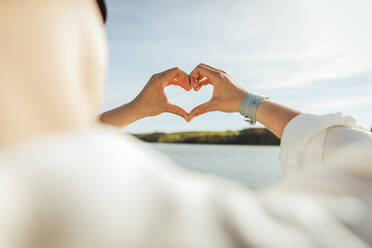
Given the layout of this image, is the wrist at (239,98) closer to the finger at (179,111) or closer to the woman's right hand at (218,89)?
the woman's right hand at (218,89)

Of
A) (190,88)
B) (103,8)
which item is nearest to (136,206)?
(103,8)

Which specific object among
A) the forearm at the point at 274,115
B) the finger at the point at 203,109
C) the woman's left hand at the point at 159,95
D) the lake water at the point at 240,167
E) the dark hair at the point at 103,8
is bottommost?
the lake water at the point at 240,167

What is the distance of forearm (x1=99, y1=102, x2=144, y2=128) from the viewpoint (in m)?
1.56

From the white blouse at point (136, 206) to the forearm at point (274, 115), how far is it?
567 mm

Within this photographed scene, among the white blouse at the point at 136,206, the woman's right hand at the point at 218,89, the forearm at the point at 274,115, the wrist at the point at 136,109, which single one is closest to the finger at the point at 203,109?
the woman's right hand at the point at 218,89

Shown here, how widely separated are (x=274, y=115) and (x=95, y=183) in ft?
2.98

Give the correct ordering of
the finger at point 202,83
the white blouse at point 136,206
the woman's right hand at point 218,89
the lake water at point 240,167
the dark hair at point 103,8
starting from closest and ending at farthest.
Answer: the white blouse at point 136,206 → the dark hair at point 103,8 → the woman's right hand at point 218,89 → the finger at point 202,83 → the lake water at point 240,167

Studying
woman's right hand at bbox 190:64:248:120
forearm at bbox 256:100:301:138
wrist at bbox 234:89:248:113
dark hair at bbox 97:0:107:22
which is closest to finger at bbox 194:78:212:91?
woman's right hand at bbox 190:64:248:120

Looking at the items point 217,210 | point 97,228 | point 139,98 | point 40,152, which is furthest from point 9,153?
point 139,98

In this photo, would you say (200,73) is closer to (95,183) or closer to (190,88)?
(190,88)

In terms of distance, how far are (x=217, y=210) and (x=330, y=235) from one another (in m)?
0.17

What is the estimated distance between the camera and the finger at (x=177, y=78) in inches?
70.7

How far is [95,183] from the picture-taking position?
1.21 feet

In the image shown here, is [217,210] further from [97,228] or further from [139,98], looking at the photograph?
[139,98]
